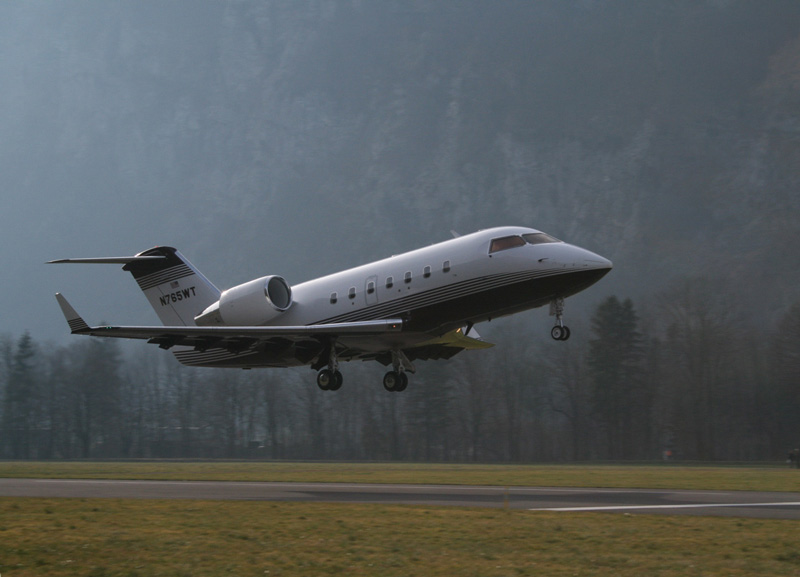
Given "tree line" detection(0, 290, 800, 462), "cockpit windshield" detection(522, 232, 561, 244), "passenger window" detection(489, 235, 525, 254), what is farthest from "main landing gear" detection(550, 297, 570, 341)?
"tree line" detection(0, 290, 800, 462)

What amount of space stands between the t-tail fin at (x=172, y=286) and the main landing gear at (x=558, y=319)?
1408 centimetres

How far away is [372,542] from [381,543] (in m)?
0.17

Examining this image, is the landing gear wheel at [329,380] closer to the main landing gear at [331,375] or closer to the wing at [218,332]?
the main landing gear at [331,375]

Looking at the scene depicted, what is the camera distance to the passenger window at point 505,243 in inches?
1051

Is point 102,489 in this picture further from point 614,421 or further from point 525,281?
point 614,421

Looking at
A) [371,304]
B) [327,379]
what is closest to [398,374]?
[327,379]

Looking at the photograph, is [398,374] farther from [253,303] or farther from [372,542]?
[372,542]

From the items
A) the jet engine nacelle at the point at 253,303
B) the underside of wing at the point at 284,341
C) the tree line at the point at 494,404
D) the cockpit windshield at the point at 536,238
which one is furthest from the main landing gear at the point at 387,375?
the tree line at the point at 494,404

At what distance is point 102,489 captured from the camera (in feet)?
87.5

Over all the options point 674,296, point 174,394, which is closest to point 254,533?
point 674,296

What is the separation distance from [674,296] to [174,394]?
184 ft

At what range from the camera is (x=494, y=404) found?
8512 cm

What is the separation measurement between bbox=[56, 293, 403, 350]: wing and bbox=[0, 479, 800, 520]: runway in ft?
15.6

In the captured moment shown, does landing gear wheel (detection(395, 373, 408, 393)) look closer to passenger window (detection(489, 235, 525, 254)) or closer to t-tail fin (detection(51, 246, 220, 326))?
passenger window (detection(489, 235, 525, 254))
